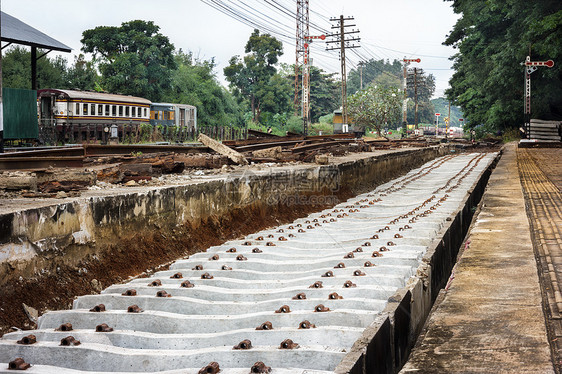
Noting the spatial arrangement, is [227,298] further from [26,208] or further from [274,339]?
[26,208]

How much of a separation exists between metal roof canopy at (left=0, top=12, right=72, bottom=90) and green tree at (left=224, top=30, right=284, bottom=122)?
146ft

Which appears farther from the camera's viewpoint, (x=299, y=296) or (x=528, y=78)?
(x=528, y=78)

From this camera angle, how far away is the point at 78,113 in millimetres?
31312

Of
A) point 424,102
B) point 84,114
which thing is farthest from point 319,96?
point 424,102

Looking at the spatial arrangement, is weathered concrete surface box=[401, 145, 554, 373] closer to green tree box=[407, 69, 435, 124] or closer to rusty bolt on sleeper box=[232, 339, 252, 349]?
rusty bolt on sleeper box=[232, 339, 252, 349]

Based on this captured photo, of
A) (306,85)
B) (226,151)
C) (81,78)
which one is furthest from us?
(81,78)

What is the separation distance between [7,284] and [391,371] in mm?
2719

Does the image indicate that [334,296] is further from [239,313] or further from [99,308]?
[99,308]

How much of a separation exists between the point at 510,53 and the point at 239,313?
91.8 feet

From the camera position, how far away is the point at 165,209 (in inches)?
255

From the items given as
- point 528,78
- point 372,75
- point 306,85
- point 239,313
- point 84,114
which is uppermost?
point 372,75

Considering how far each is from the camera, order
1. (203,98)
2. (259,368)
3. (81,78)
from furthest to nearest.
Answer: (203,98)
(81,78)
(259,368)

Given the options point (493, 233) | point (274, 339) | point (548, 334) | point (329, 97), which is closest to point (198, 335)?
point (274, 339)

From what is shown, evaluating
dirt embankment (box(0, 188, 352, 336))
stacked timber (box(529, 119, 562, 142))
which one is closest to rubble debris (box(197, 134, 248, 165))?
dirt embankment (box(0, 188, 352, 336))
